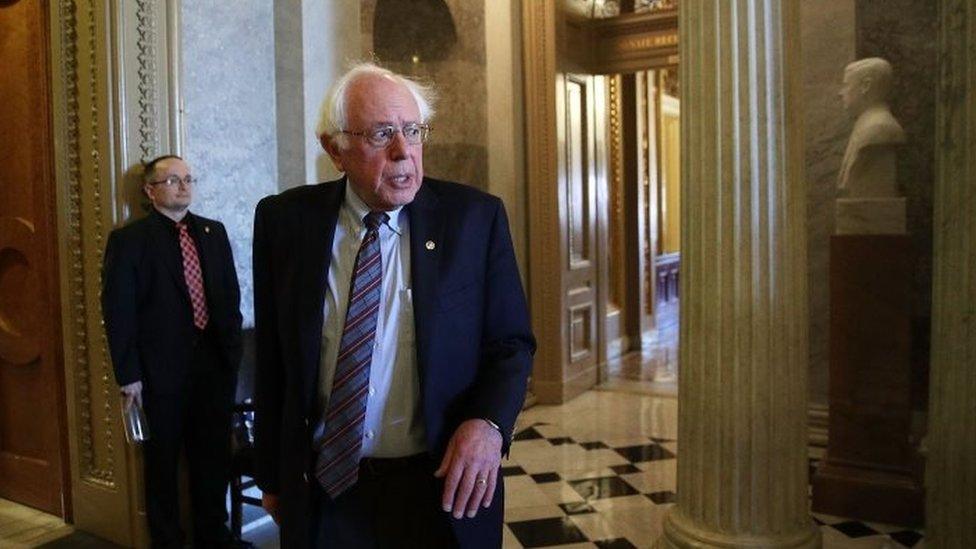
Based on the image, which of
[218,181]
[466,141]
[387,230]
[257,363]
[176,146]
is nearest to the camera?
[387,230]

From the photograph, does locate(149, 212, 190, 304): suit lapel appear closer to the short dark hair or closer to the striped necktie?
the short dark hair

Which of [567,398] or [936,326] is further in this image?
[567,398]

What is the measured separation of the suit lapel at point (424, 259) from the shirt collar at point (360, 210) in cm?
3

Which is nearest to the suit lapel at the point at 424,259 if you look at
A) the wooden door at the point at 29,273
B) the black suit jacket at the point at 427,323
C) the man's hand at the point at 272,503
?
the black suit jacket at the point at 427,323

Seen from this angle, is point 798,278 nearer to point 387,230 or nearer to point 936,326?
point 936,326

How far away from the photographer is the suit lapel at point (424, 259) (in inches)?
60.2

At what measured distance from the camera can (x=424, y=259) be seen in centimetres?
156

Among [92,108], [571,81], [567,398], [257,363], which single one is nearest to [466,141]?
[571,81]

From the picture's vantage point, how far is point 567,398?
627 cm

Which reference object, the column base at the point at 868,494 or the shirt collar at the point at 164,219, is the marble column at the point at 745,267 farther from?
the shirt collar at the point at 164,219

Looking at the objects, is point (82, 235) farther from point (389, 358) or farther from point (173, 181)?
point (389, 358)

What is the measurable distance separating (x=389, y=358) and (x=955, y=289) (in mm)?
1874

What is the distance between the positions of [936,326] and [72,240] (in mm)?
3483

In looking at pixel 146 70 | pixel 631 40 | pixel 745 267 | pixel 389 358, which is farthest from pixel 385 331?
pixel 631 40
